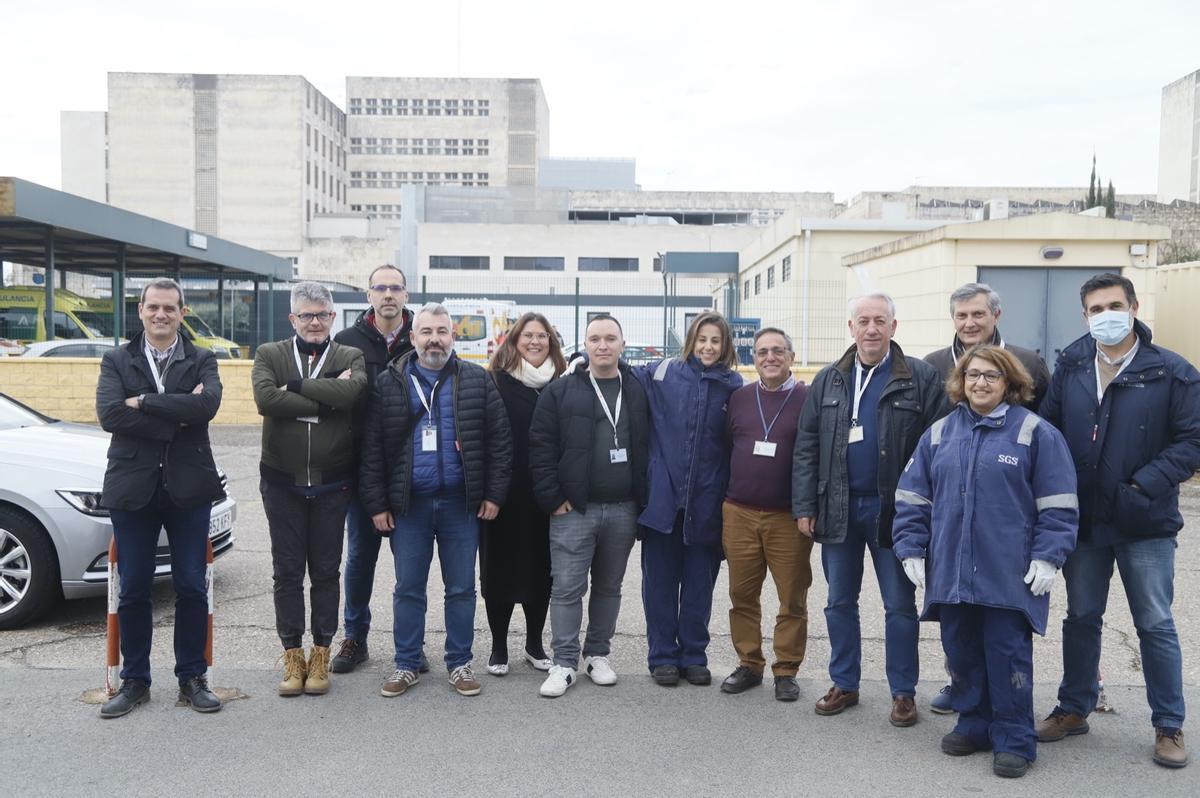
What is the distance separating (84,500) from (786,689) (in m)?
4.14

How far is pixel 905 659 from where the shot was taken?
439cm

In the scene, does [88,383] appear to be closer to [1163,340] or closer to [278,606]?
[278,606]

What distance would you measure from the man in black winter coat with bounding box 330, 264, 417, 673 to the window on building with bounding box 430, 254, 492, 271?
51326 millimetres

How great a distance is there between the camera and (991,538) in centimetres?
388

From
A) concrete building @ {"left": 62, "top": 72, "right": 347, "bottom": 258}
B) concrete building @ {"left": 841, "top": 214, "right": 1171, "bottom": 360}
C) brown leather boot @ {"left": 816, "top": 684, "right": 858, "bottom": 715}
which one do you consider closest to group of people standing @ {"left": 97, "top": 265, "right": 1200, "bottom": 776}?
brown leather boot @ {"left": 816, "top": 684, "right": 858, "bottom": 715}

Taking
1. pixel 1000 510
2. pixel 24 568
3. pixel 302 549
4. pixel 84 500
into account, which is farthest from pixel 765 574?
pixel 24 568

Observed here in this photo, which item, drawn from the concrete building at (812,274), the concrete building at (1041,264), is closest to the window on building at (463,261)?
the concrete building at (812,274)

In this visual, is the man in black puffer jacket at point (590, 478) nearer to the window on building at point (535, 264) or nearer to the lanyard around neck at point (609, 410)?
the lanyard around neck at point (609, 410)

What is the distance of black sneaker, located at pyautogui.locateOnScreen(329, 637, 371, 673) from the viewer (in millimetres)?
5023

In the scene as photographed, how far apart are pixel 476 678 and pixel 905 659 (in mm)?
2132

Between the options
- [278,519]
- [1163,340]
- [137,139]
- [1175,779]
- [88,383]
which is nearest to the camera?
[1175,779]

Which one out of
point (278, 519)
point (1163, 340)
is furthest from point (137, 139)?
point (278, 519)

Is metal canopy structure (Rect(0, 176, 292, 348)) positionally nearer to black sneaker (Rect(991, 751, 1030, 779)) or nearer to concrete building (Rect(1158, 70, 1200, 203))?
black sneaker (Rect(991, 751, 1030, 779))

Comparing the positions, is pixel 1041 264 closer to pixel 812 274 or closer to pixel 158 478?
pixel 812 274
